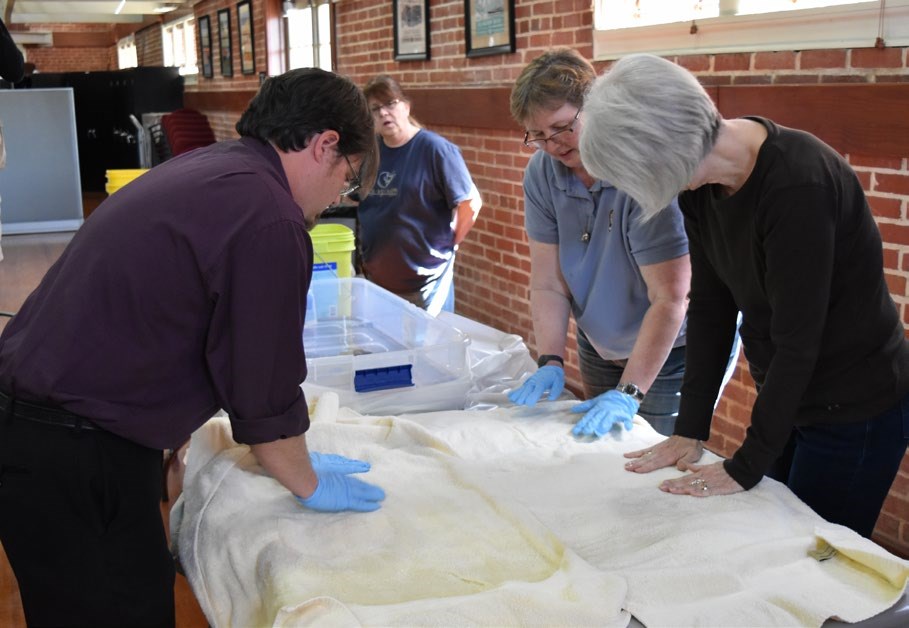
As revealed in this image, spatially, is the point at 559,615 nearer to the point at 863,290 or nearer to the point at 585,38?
the point at 863,290

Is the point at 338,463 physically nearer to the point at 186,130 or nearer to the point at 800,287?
the point at 800,287

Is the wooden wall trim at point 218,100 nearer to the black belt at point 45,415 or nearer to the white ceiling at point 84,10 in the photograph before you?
the white ceiling at point 84,10

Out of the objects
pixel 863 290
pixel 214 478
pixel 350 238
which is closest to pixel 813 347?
pixel 863 290

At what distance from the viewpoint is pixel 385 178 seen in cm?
358

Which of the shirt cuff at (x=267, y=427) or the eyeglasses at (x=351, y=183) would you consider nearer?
the shirt cuff at (x=267, y=427)

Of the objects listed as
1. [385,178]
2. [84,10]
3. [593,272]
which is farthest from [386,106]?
[84,10]

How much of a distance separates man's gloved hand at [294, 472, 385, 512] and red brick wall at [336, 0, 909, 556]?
1802 millimetres

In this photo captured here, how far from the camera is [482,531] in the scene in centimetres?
148

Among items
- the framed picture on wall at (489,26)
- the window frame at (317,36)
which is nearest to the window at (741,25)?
the framed picture on wall at (489,26)

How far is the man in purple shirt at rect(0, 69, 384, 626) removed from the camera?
4.29 ft

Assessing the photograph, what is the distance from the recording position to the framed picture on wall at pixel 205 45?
11.2 meters

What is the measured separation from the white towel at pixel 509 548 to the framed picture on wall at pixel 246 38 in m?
8.37

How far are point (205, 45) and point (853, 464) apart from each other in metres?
11.1

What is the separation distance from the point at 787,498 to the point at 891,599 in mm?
308
